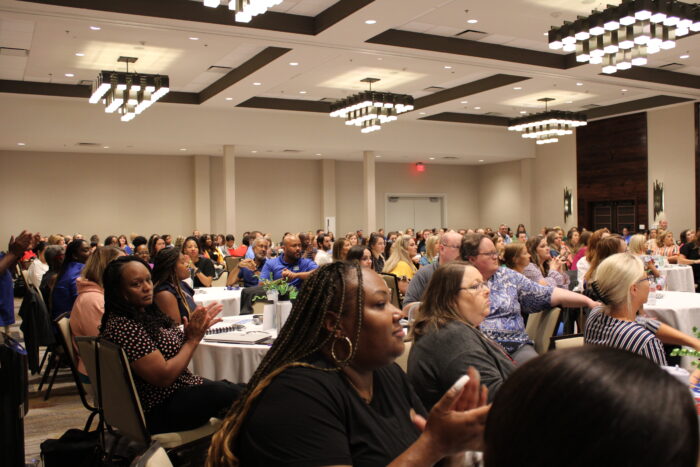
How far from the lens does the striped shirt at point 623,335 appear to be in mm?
3086

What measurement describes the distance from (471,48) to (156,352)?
9229mm

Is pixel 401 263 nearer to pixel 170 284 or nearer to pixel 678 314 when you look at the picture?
pixel 678 314

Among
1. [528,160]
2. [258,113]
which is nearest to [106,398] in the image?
[258,113]

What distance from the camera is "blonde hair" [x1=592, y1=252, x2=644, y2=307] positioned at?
3.24 metres

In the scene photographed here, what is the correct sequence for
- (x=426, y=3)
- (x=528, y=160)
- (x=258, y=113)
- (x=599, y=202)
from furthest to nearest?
1. (x=528, y=160)
2. (x=599, y=202)
3. (x=258, y=113)
4. (x=426, y=3)

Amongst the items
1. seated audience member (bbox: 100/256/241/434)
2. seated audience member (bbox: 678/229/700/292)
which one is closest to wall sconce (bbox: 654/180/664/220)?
seated audience member (bbox: 678/229/700/292)

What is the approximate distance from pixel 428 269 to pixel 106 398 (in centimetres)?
278

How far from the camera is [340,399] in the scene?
161 centimetres

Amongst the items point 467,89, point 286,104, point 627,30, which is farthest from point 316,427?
point 286,104

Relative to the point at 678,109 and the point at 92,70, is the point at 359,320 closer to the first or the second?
the point at 92,70

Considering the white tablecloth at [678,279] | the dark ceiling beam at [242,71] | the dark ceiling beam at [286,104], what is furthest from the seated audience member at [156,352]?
the dark ceiling beam at [286,104]

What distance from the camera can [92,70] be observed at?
12695 millimetres

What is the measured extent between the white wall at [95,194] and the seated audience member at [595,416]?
1912 cm

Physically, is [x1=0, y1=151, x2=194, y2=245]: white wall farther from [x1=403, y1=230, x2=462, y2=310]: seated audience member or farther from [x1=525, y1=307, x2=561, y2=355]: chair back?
[x1=525, y1=307, x2=561, y2=355]: chair back
